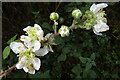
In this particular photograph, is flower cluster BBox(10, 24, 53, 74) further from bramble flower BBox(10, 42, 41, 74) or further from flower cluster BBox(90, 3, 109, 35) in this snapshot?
flower cluster BBox(90, 3, 109, 35)

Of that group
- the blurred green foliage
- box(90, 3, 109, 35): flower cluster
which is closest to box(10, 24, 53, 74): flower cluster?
box(90, 3, 109, 35): flower cluster

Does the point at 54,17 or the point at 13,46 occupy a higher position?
the point at 54,17

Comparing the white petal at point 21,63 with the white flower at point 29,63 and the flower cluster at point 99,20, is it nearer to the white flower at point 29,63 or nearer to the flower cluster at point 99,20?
the white flower at point 29,63

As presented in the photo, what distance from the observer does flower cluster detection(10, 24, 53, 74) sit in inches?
55.3

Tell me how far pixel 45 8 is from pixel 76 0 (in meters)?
0.41

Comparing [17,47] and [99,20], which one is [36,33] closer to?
[17,47]

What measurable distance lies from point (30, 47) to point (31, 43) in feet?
0.13

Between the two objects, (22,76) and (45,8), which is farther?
(45,8)

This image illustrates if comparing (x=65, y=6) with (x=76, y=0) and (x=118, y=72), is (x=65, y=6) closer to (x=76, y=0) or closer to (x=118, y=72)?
(x=76, y=0)

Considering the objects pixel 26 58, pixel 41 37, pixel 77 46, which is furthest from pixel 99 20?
pixel 77 46

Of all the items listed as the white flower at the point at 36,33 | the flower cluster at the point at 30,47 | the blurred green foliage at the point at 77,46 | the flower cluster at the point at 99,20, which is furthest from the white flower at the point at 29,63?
the blurred green foliage at the point at 77,46

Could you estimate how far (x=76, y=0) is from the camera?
2.21 meters

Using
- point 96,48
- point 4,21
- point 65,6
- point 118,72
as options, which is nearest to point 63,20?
point 65,6

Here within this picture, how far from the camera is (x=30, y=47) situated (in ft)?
4.77
